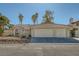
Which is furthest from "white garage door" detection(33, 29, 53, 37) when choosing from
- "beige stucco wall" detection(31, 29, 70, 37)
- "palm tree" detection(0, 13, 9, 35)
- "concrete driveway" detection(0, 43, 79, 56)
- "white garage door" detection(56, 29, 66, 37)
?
"palm tree" detection(0, 13, 9, 35)

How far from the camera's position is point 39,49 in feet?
44.2

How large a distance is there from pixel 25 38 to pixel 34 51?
885 millimetres

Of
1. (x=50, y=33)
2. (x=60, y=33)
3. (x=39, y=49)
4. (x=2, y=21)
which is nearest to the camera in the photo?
(x=39, y=49)

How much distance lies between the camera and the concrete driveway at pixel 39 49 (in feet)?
43.4

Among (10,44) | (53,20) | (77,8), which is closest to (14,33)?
(10,44)

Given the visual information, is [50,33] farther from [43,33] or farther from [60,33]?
[60,33]

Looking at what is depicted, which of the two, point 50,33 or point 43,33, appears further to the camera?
point 43,33

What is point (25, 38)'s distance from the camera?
13859 mm

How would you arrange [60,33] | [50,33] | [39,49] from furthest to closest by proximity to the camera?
[60,33] → [50,33] → [39,49]

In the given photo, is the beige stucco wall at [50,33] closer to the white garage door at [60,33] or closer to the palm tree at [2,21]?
the white garage door at [60,33]

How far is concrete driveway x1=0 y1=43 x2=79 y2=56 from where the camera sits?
13.2 m

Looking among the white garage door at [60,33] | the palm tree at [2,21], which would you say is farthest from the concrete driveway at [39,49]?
the palm tree at [2,21]

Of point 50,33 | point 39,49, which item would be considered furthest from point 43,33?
point 39,49

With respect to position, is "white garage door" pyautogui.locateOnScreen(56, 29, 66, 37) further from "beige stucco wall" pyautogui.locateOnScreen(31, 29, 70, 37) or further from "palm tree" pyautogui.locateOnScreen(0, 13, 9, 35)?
"palm tree" pyautogui.locateOnScreen(0, 13, 9, 35)
